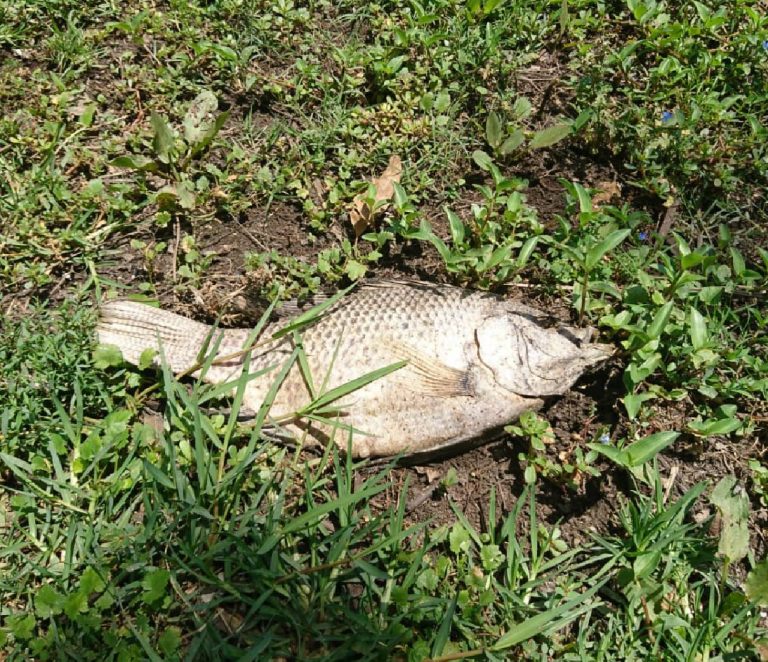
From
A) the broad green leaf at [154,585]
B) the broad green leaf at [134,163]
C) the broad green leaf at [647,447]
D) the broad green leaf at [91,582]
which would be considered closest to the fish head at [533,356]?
the broad green leaf at [647,447]

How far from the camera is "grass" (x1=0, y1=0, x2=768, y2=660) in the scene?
2738mm

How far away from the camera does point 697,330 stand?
3201 mm

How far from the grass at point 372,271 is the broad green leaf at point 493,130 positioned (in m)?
0.02

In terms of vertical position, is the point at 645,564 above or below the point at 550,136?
below

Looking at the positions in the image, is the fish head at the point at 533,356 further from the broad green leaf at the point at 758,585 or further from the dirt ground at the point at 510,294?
the broad green leaf at the point at 758,585

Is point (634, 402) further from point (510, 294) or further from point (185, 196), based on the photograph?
point (185, 196)

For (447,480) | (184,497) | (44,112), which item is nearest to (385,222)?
(447,480)

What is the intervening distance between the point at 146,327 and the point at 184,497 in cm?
94

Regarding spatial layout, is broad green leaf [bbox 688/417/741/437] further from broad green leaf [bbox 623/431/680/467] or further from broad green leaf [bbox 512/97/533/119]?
broad green leaf [bbox 512/97/533/119]

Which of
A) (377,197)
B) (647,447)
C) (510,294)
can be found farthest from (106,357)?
(647,447)

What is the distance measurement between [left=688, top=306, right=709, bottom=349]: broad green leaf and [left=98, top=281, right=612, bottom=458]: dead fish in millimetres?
406

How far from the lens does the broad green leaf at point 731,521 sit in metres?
2.88

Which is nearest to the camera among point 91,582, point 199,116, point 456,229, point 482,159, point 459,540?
point 91,582

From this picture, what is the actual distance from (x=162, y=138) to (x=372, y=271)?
1425 millimetres
